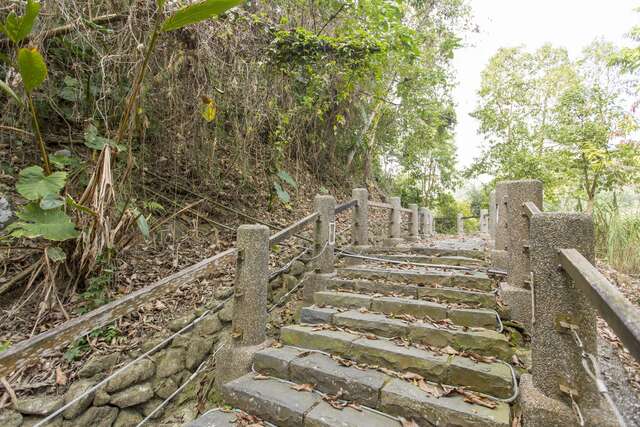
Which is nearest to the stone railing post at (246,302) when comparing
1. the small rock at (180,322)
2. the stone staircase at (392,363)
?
the stone staircase at (392,363)

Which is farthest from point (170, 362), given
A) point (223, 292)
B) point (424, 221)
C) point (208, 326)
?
point (424, 221)

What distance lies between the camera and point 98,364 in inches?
102

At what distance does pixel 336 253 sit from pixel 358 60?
2.71m

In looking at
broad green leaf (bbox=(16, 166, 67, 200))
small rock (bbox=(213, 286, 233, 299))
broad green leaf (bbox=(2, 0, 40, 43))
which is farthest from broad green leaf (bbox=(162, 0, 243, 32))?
small rock (bbox=(213, 286, 233, 299))

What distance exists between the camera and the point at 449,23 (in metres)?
9.11

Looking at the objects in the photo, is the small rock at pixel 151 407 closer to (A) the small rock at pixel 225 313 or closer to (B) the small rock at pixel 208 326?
(B) the small rock at pixel 208 326

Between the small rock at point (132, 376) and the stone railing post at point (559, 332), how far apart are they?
2.84 m

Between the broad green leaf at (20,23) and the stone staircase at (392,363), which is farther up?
the broad green leaf at (20,23)

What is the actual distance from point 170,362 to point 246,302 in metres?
1.10

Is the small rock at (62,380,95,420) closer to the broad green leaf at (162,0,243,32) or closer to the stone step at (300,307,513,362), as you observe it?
the stone step at (300,307,513,362)

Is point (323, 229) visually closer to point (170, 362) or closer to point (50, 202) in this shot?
point (170, 362)

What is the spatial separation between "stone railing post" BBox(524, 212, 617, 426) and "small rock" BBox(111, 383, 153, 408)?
2828mm

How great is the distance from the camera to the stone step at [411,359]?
2004mm

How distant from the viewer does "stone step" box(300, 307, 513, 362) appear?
231 centimetres
